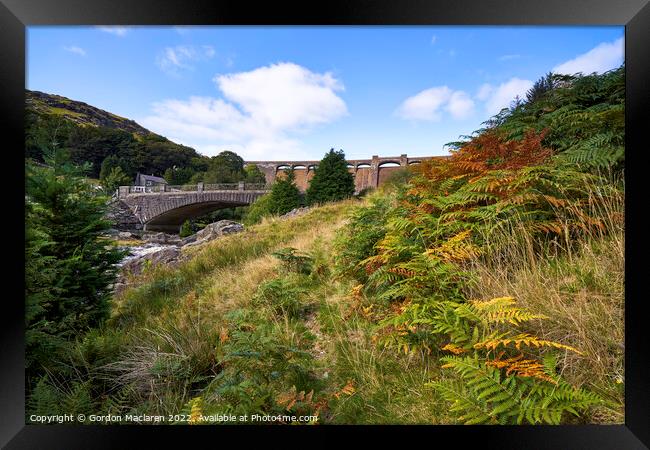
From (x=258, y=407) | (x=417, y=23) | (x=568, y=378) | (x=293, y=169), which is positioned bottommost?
(x=258, y=407)

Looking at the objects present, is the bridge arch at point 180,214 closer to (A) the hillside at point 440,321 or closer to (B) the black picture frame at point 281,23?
(A) the hillside at point 440,321

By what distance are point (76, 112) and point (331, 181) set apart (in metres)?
2.39

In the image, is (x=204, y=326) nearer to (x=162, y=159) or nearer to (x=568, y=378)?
(x=162, y=159)

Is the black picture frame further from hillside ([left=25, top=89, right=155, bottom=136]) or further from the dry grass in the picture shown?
hillside ([left=25, top=89, right=155, bottom=136])

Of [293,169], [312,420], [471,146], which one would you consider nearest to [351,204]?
[293,169]

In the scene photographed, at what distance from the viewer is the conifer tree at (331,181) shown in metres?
2.57

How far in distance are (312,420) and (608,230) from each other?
6.91 ft

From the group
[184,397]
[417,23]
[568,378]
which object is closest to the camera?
[568,378]

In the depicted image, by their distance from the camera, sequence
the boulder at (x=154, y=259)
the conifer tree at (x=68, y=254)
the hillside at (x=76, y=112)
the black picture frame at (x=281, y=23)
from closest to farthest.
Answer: the black picture frame at (x=281, y=23) < the hillside at (x=76, y=112) < the conifer tree at (x=68, y=254) < the boulder at (x=154, y=259)

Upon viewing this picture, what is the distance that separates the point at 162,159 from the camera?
2.78 metres

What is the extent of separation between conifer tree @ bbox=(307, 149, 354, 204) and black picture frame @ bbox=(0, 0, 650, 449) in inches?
42.8

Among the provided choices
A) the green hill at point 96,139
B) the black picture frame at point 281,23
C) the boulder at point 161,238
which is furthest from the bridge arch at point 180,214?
the black picture frame at point 281,23

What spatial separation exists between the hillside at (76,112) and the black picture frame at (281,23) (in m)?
0.25

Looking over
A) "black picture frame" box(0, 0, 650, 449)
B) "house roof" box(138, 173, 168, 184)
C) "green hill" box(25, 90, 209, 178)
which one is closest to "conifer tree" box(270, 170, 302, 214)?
"green hill" box(25, 90, 209, 178)
